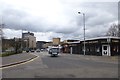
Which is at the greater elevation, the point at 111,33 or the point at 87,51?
the point at 111,33

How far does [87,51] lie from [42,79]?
54.6 meters

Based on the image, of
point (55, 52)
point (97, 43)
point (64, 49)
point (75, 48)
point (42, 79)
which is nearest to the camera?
point (42, 79)

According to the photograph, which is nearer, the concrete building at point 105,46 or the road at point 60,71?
the road at point 60,71

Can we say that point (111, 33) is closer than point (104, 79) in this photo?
No

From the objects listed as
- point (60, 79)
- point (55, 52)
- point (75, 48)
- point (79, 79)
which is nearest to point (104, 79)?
point (79, 79)

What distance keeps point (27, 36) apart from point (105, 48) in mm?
120984

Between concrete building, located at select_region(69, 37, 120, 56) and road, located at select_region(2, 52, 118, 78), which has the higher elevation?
concrete building, located at select_region(69, 37, 120, 56)

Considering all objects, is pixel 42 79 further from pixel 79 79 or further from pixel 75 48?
pixel 75 48

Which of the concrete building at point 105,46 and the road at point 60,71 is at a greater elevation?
the concrete building at point 105,46

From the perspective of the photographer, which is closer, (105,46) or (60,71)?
(60,71)

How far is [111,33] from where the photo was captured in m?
93.9

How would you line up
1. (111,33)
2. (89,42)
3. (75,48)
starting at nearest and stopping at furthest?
1. (89,42)
2. (75,48)
3. (111,33)

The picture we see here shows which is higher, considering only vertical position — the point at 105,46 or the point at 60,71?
the point at 105,46

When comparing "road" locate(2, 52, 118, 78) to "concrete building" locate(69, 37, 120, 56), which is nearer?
"road" locate(2, 52, 118, 78)
